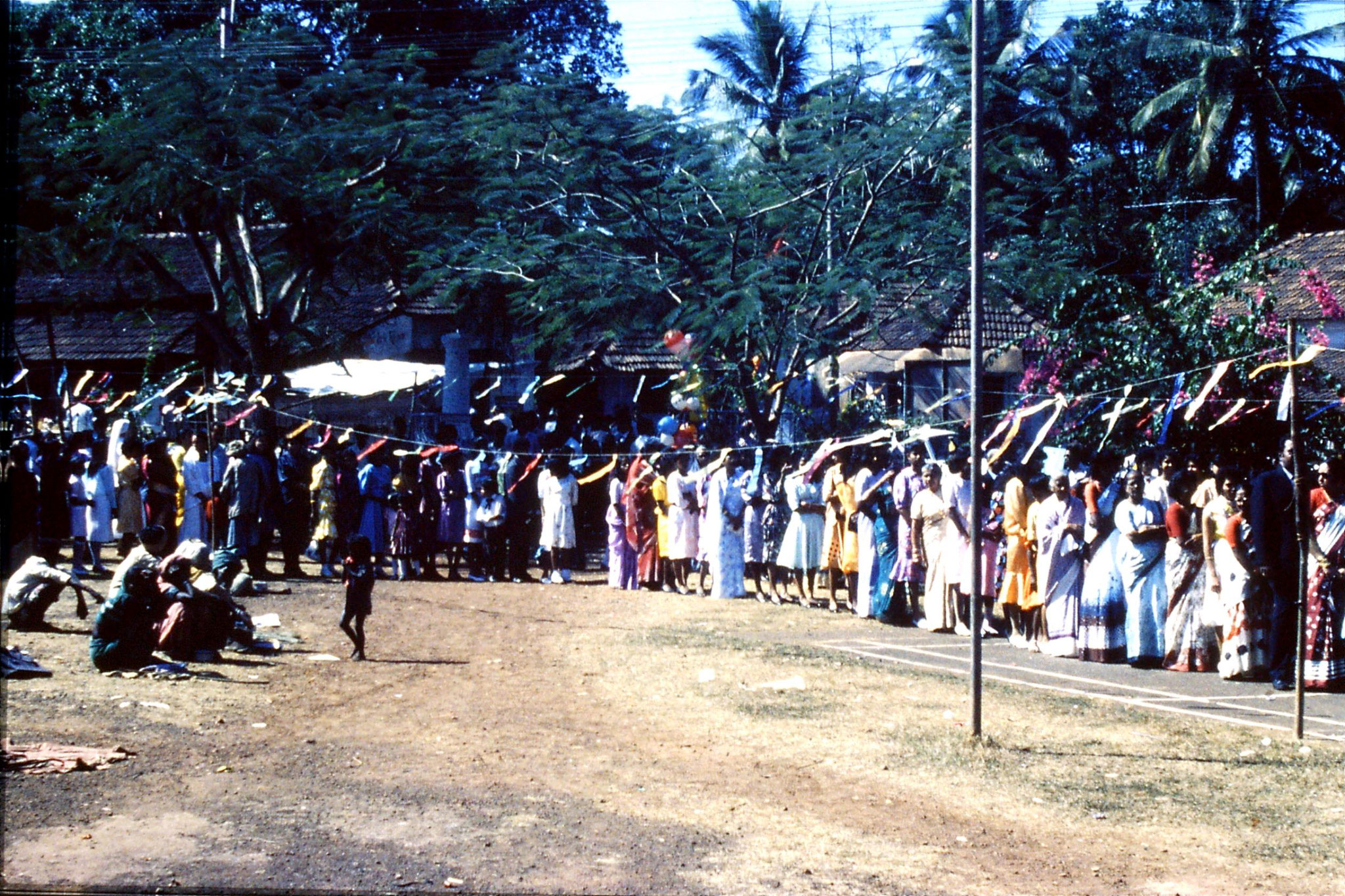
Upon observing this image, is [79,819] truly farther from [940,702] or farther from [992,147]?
[992,147]

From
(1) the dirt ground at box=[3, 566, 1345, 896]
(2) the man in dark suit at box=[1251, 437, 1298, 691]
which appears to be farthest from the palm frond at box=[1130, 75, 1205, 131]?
(1) the dirt ground at box=[3, 566, 1345, 896]

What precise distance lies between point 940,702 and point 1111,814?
317 cm

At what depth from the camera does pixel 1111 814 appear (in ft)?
25.0

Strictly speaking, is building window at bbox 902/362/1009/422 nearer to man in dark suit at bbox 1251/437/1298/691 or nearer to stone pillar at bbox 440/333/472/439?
stone pillar at bbox 440/333/472/439

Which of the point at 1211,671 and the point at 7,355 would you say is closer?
the point at 7,355

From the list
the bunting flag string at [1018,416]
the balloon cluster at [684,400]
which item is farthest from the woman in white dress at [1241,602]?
the balloon cluster at [684,400]

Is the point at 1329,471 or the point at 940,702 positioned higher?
the point at 1329,471

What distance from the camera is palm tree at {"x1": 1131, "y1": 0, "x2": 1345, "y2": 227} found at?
23594 mm

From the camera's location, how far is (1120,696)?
1105 cm

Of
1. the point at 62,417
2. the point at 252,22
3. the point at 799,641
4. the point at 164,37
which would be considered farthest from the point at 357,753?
the point at 252,22

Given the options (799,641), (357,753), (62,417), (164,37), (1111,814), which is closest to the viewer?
(1111,814)

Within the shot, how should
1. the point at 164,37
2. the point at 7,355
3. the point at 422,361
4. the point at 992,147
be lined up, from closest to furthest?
the point at 7,355, the point at 992,147, the point at 164,37, the point at 422,361

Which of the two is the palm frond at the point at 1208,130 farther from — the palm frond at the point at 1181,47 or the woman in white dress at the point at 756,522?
the woman in white dress at the point at 756,522

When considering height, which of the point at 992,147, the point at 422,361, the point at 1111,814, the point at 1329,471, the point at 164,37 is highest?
the point at 164,37
